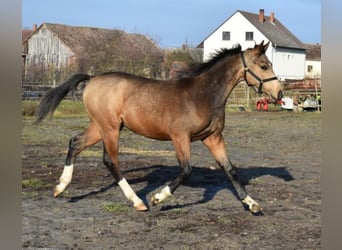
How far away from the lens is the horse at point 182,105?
556 cm

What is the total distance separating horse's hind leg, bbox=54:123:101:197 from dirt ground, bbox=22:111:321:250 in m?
0.19

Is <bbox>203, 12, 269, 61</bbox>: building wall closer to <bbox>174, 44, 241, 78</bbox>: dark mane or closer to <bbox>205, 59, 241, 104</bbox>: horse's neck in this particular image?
<bbox>174, 44, 241, 78</bbox>: dark mane

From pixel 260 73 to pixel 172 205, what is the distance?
191 cm

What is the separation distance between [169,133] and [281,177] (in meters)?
3.15

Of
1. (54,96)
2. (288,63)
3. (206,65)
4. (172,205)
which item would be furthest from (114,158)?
(288,63)

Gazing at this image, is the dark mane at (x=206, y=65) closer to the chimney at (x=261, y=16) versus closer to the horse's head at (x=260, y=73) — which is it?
the horse's head at (x=260, y=73)

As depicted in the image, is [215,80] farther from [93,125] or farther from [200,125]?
[93,125]

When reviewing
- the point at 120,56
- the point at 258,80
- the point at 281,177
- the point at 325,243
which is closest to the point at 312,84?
the point at 120,56

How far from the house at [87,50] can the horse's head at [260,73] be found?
2059 cm

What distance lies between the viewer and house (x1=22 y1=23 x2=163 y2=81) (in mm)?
26953

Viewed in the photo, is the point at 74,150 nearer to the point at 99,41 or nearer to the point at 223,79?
the point at 223,79

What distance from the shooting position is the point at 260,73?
5691 mm

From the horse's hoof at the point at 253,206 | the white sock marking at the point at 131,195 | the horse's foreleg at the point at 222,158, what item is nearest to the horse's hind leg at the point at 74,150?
the white sock marking at the point at 131,195

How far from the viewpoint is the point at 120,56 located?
32.7m
